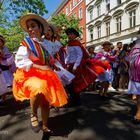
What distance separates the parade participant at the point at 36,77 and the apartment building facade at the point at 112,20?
20072mm

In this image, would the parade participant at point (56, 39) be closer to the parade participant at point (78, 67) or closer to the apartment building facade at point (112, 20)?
the parade participant at point (78, 67)

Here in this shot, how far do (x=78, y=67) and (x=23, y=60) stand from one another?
2307 millimetres

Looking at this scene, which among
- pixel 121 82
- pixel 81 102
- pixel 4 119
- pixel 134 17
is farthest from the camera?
pixel 134 17

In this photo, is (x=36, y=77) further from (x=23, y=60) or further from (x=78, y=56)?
(x=78, y=56)

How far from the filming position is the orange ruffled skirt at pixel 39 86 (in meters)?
4.22

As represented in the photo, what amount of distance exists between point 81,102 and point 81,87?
66cm

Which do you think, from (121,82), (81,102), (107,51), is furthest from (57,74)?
(121,82)

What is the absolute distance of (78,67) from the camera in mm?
6547

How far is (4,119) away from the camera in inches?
225

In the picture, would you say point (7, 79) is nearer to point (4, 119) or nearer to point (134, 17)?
point (4, 119)

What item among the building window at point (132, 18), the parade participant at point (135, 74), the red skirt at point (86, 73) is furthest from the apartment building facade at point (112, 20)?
the parade participant at point (135, 74)

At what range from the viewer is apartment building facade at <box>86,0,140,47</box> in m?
29.4

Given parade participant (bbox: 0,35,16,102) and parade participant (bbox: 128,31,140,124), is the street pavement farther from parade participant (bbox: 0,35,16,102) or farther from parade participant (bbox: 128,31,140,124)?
parade participant (bbox: 0,35,16,102)

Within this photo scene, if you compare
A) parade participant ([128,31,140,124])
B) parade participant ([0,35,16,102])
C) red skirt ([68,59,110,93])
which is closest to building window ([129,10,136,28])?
parade participant ([0,35,16,102])
